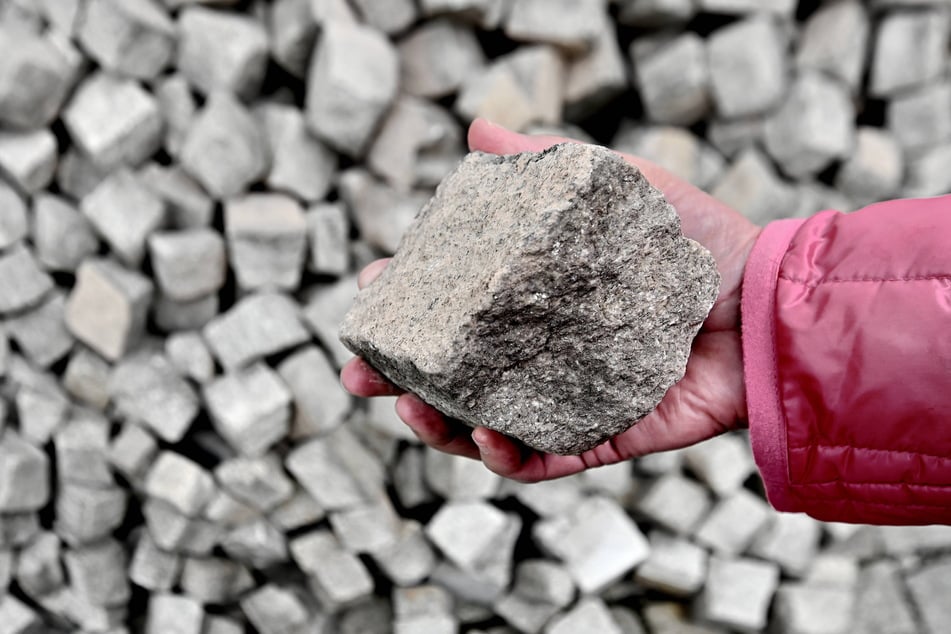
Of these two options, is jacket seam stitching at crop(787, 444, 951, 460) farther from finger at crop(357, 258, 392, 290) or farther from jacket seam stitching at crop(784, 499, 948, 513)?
finger at crop(357, 258, 392, 290)

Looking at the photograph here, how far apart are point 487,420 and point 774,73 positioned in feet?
4.62

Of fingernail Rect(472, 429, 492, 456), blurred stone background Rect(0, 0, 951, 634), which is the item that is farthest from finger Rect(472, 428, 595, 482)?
blurred stone background Rect(0, 0, 951, 634)

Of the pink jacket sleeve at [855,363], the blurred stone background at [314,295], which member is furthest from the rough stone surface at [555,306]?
the blurred stone background at [314,295]

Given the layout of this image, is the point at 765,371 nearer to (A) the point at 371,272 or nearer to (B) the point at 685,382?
(B) the point at 685,382

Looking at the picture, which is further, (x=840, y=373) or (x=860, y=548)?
(x=860, y=548)

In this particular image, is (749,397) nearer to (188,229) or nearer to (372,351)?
(372,351)

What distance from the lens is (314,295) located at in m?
1.87

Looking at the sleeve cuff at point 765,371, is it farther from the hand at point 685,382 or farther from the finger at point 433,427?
the finger at point 433,427

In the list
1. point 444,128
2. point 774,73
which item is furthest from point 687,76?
point 444,128

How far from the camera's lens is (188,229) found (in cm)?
178

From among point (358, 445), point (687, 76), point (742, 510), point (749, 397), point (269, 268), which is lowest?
point (742, 510)

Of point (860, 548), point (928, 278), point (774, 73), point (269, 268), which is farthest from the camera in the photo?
point (860, 548)

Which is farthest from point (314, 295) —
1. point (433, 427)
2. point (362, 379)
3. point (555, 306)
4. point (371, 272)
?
point (555, 306)

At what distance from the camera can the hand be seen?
1.18 meters
